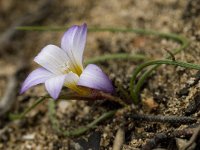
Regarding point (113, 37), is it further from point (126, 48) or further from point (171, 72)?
point (171, 72)

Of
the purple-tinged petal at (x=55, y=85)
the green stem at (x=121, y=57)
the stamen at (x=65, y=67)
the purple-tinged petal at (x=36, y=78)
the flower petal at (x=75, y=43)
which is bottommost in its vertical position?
the purple-tinged petal at (x=55, y=85)

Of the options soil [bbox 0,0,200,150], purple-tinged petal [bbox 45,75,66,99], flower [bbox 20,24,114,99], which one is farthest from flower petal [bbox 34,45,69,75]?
soil [bbox 0,0,200,150]

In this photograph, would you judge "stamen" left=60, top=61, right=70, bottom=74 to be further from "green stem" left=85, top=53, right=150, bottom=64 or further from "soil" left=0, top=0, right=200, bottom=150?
"green stem" left=85, top=53, right=150, bottom=64

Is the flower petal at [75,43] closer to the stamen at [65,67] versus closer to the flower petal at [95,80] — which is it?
the stamen at [65,67]

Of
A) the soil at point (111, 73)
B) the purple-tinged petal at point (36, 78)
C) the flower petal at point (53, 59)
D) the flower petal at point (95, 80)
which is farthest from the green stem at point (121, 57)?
the flower petal at point (95, 80)

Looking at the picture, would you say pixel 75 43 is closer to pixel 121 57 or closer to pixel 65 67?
pixel 65 67

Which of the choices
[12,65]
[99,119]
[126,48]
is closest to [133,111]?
[99,119]

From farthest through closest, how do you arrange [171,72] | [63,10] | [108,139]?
[63,10], [171,72], [108,139]
